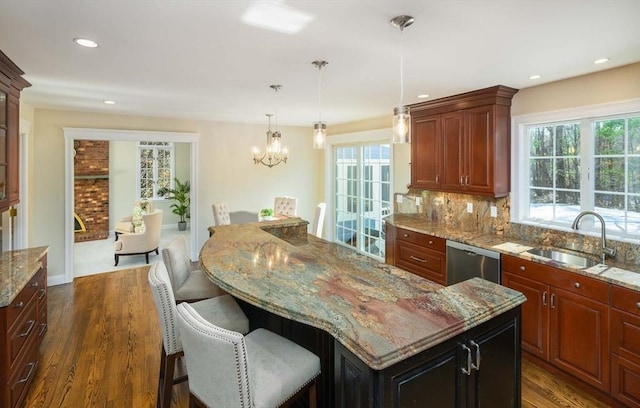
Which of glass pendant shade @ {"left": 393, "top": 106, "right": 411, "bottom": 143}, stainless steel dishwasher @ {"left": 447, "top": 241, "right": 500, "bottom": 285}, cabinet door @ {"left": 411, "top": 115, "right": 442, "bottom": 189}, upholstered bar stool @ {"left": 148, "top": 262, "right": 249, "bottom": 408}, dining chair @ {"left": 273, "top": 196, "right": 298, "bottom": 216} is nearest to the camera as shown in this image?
upholstered bar stool @ {"left": 148, "top": 262, "right": 249, "bottom": 408}

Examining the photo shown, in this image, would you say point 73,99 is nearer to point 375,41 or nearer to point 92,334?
point 92,334

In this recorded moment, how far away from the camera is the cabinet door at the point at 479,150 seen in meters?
3.54

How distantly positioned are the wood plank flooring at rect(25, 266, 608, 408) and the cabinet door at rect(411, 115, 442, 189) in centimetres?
216

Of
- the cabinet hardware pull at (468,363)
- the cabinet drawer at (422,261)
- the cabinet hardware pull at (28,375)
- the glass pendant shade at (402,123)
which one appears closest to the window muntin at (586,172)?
the cabinet drawer at (422,261)

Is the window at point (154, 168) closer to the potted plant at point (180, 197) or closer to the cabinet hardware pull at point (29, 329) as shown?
the potted plant at point (180, 197)

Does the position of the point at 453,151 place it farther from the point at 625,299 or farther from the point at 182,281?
the point at 182,281

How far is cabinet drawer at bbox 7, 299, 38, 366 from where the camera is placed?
2.17 metres

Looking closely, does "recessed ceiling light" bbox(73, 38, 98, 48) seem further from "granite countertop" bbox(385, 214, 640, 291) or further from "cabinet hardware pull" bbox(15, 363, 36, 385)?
"granite countertop" bbox(385, 214, 640, 291)

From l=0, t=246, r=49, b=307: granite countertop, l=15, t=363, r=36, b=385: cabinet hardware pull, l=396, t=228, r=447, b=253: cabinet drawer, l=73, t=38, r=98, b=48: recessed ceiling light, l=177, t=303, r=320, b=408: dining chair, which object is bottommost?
l=15, t=363, r=36, b=385: cabinet hardware pull

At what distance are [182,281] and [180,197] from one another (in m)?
7.22

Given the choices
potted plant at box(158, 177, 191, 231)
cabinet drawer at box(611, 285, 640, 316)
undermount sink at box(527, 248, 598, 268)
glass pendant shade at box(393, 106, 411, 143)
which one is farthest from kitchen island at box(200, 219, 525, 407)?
potted plant at box(158, 177, 191, 231)

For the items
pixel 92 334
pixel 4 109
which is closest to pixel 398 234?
pixel 92 334

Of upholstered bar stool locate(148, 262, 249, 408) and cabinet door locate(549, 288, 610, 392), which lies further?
cabinet door locate(549, 288, 610, 392)

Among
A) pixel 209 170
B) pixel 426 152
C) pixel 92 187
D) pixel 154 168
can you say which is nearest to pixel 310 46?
pixel 426 152
